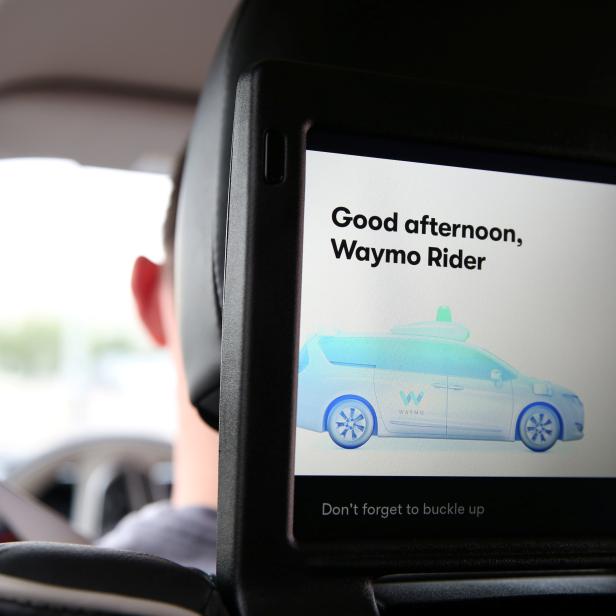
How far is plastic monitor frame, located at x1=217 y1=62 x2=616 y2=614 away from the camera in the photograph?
1.74 feet

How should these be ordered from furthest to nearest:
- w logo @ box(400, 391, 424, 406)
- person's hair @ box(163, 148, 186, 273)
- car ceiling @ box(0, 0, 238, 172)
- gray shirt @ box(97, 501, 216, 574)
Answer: car ceiling @ box(0, 0, 238, 172) → person's hair @ box(163, 148, 186, 273) → gray shirt @ box(97, 501, 216, 574) → w logo @ box(400, 391, 424, 406)

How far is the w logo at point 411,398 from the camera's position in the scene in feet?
1.89

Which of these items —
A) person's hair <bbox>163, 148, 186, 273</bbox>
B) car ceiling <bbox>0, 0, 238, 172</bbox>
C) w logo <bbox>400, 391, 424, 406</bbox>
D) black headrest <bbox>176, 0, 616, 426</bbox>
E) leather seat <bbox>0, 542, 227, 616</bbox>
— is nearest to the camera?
leather seat <bbox>0, 542, 227, 616</bbox>

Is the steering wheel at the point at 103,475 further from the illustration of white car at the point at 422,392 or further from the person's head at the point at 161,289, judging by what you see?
the illustration of white car at the point at 422,392

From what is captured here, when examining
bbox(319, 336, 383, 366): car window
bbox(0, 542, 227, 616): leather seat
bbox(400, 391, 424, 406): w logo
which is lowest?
bbox(0, 542, 227, 616): leather seat

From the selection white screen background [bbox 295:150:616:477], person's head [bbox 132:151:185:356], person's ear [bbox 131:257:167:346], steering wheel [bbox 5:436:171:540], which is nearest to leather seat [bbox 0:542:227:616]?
white screen background [bbox 295:150:616:477]

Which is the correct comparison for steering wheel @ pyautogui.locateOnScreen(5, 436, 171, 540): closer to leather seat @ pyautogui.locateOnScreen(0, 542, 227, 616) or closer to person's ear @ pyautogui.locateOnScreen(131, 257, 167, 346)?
person's ear @ pyautogui.locateOnScreen(131, 257, 167, 346)

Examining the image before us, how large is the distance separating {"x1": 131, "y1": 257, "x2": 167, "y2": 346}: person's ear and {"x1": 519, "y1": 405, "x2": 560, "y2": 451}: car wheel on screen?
0.69 meters

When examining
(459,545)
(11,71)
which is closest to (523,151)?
(459,545)

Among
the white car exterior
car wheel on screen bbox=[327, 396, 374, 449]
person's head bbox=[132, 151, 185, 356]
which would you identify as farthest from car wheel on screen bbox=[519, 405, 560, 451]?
person's head bbox=[132, 151, 185, 356]

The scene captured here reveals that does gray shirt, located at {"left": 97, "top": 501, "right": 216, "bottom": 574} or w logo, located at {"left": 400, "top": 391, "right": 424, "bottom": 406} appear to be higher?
w logo, located at {"left": 400, "top": 391, "right": 424, "bottom": 406}

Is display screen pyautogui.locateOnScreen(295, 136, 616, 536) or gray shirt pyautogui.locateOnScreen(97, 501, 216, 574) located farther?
gray shirt pyautogui.locateOnScreen(97, 501, 216, 574)

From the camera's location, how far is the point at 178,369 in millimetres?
1085

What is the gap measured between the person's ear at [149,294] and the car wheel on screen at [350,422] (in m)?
0.67
